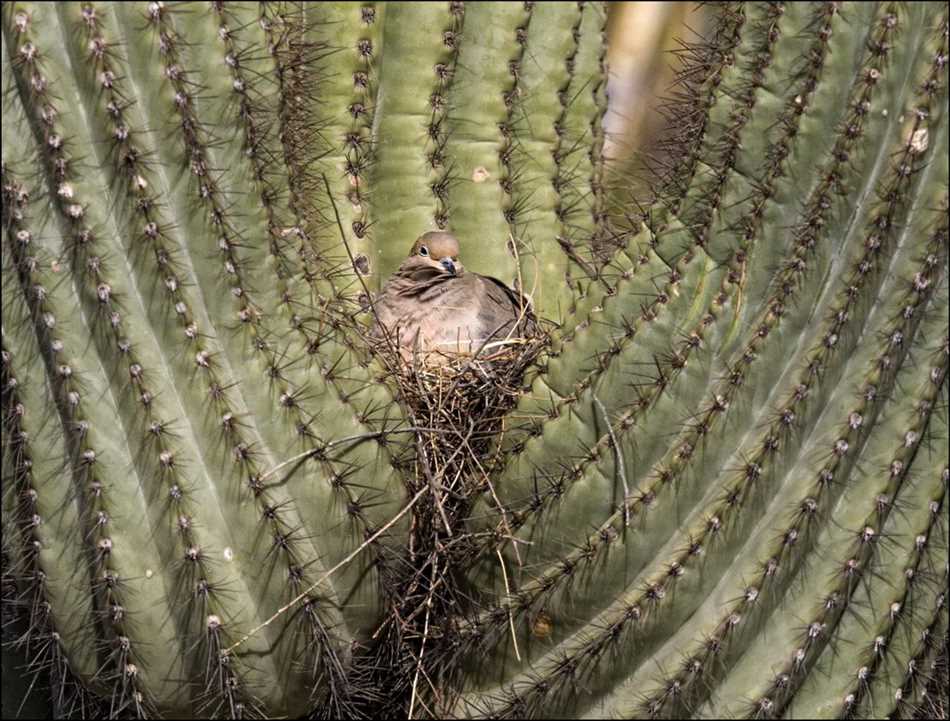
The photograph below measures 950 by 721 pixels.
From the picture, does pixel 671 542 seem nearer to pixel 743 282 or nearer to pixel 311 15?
pixel 743 282

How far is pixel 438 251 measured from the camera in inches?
150

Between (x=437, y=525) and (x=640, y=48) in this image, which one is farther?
(x=640, y=48)

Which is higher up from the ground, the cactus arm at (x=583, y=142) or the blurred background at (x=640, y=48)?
the blurred background at (x=640, y=48)

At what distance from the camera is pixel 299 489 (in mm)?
3258

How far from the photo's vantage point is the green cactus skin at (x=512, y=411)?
10.3 ft

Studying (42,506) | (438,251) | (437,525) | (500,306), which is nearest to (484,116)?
(438,251)

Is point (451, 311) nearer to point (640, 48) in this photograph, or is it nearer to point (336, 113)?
point (336, 113)

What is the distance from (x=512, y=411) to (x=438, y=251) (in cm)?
52

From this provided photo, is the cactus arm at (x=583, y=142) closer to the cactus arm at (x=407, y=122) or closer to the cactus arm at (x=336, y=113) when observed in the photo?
the cactus arm at (x=407, y=122)

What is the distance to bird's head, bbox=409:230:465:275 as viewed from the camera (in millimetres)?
3807

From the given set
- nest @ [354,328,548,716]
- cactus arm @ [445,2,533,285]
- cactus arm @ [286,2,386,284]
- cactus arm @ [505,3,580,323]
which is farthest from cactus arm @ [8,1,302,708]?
cactus arm @ [505,3,580,323]

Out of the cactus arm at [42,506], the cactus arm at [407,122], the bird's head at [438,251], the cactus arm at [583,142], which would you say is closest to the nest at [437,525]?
the bird's head at [438,251]

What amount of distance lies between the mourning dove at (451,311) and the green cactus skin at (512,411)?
1.54 feet

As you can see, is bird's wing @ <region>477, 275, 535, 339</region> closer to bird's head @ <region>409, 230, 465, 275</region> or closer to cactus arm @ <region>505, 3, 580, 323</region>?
cactus arm @ <region>505, 3, 580, 323</region>
